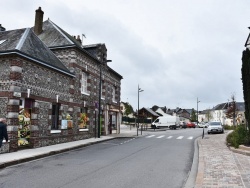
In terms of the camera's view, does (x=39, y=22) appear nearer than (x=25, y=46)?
No

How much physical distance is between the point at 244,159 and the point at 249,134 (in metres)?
2.84

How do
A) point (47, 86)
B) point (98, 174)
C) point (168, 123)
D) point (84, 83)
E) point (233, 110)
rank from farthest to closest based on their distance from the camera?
point (168, 123)
point (233, 110)
point (84, 83)
point (47, 86)
point (98, 174)

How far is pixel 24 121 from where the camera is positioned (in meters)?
13.6

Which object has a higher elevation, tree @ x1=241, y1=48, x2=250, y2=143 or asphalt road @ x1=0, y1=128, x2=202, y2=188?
tree @ x1=241, y1=48, x2=250, y2=143

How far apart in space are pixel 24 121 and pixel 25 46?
4019mm

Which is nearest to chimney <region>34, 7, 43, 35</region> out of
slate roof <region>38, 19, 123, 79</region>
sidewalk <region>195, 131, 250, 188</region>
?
slate roof <region>38, 19, 123, 79</region>

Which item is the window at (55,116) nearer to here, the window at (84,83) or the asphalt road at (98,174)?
the window at (84,83)

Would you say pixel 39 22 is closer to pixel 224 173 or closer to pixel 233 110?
pixel 224 173

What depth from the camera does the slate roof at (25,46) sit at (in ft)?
42.4

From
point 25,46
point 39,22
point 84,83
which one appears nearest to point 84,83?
A: point 84,83

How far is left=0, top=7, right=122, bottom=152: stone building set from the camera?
494 inches

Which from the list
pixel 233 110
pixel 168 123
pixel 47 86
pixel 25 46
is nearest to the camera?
pixel 25 46

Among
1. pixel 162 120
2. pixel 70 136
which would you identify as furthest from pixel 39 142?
pixel 162 120

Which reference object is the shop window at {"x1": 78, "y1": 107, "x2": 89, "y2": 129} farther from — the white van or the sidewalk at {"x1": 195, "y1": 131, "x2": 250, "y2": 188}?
the white van
